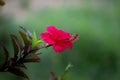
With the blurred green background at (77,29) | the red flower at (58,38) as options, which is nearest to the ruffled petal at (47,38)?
the red flower at (58,38)

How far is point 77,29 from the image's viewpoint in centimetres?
307

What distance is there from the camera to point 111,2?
3.37 m

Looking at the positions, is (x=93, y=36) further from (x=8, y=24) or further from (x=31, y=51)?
(x=31, y=51)

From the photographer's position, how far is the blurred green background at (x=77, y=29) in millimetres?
2525

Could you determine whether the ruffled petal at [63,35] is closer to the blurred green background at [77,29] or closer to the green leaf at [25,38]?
the green leaf at [25,38]

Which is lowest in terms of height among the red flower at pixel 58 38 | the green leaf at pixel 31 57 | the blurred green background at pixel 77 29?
the blurred green background at pixel 77 29

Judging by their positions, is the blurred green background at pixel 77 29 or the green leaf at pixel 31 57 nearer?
the green leaf at pixel 31 57

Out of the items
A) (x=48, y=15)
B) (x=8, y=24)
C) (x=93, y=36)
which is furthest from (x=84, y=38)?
(x=8, y=24)

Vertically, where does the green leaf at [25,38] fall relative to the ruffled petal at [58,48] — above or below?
above

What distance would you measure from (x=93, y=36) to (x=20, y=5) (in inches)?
28.6

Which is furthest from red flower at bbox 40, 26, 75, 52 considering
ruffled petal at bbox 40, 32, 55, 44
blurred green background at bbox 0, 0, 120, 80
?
blurred green background at bbox 0, 0, 120, 80

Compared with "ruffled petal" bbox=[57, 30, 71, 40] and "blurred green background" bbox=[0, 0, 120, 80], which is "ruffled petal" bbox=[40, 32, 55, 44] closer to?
"ruffled petal" bbox=[57, 30, 71, 40]

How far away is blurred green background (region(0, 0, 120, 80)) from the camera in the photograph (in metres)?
2.53

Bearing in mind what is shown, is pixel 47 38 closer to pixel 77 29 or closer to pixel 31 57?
pixel 31 57
